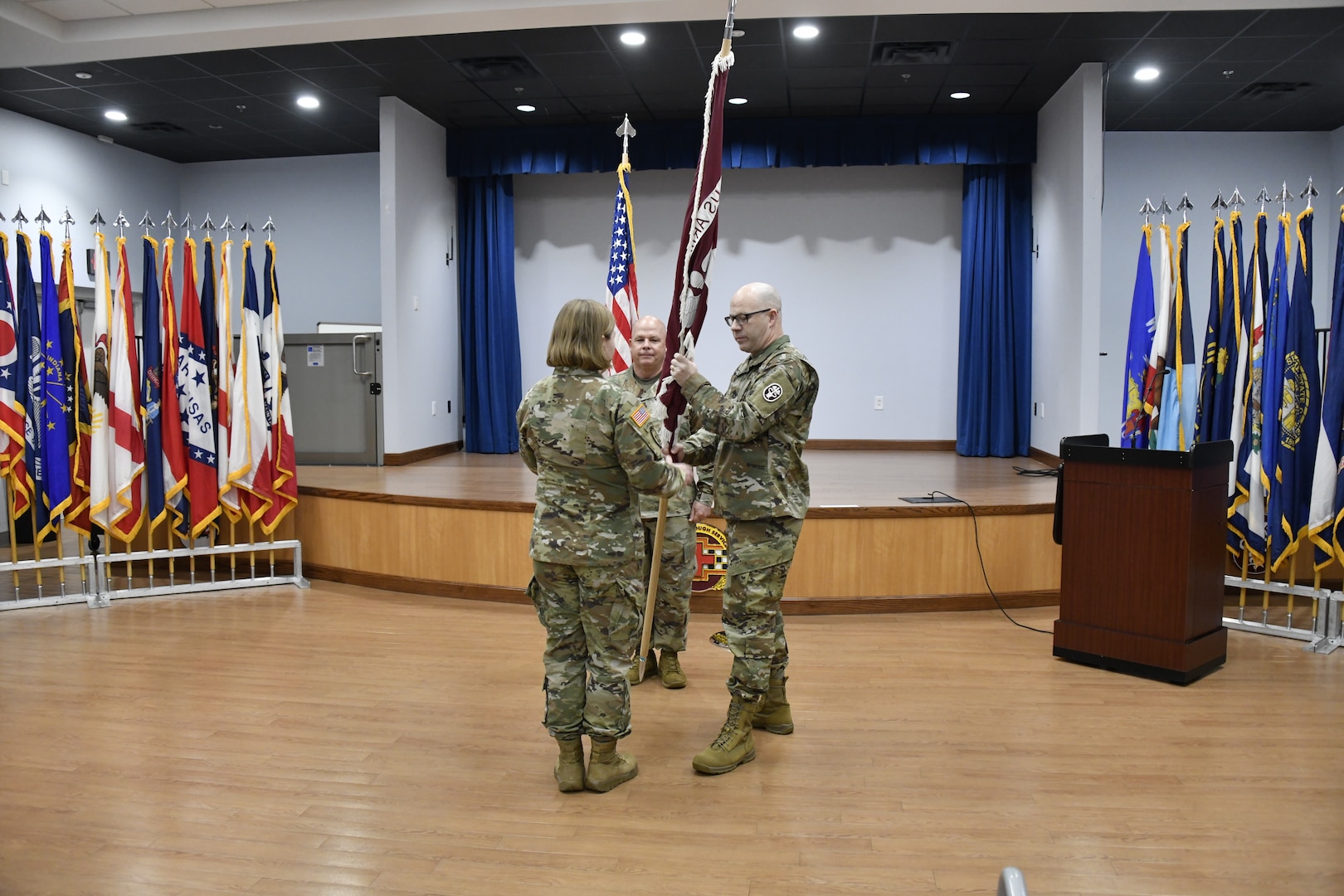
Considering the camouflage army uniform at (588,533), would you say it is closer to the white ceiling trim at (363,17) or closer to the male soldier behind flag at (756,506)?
the male soldier behind flag at (756,506)

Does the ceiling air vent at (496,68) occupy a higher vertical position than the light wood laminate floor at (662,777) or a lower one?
higher

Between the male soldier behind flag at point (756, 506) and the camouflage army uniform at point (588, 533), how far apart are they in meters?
0.30

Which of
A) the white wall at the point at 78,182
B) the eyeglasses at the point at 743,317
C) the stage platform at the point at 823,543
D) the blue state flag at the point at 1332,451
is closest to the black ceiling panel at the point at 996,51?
the blue state flag at the point at 1332,451

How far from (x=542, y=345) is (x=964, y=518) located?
4942mm

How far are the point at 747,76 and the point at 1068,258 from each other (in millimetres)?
2643

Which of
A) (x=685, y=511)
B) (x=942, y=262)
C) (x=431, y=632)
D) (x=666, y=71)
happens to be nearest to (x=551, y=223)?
(x=666, y=71)

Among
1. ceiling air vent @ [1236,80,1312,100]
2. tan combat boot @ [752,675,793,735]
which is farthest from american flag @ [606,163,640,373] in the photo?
ceiling air vent @ [1236,80,1312,100]

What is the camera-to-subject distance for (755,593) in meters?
2.75

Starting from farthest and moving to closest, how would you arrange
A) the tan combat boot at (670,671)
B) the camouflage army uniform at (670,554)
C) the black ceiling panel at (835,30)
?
the black ceiling panel at (835,30) < the tan combat boot at (670,671) < the camouflage army uniform at (670,554)

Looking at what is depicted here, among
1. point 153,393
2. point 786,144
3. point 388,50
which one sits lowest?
point 153,393

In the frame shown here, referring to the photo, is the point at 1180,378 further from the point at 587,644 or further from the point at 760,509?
the point at 587,644

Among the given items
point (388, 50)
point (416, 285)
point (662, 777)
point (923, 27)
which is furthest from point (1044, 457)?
point (388, 50)

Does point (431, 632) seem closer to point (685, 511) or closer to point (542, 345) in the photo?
point (685, 511)

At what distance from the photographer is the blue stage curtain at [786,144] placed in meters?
7.43
